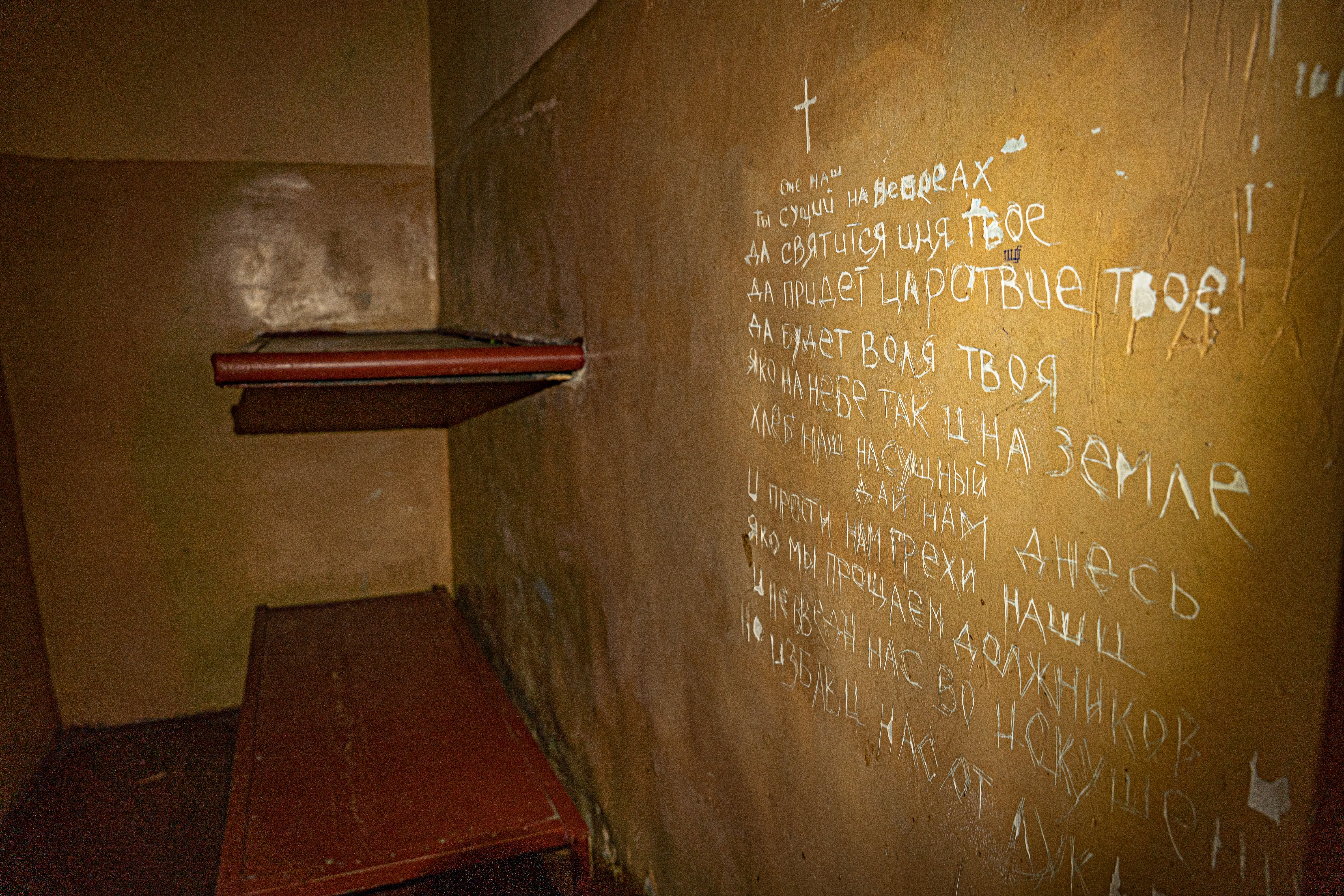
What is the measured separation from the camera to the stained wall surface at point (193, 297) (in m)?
4.25

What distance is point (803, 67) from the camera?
4.65 ft

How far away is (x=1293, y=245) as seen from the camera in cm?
75

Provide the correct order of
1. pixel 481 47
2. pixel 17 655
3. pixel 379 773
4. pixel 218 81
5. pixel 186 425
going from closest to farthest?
pixel 379 773
pixel 481 47
pixel 17 655
pixel 218 81
pixel 186 425

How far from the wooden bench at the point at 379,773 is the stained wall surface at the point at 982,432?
66 cm

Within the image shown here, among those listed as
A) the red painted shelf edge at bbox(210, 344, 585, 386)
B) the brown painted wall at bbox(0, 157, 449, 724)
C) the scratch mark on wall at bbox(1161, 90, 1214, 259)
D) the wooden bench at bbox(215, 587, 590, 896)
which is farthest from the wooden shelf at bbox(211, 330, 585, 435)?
the scratch mark on wall at bbox(1161, 90, 1214, 259)

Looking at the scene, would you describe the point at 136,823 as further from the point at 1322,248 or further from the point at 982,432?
the point at 1322,248

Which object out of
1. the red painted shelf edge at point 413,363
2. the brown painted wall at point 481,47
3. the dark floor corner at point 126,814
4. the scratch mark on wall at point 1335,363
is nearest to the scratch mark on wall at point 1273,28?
Answer: the scratch mark on wall at point 1335,363

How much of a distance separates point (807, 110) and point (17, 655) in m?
4.25

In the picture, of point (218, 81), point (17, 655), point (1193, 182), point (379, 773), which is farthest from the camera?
point (218, 81)

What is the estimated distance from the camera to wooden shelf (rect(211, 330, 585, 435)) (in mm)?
2568

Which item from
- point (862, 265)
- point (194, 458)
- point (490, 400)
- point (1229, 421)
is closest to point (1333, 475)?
point (1229, 421)

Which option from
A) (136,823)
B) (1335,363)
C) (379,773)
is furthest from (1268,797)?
(136,823)

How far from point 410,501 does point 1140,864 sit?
4.50 meters

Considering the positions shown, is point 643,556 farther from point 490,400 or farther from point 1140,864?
point 490,400
